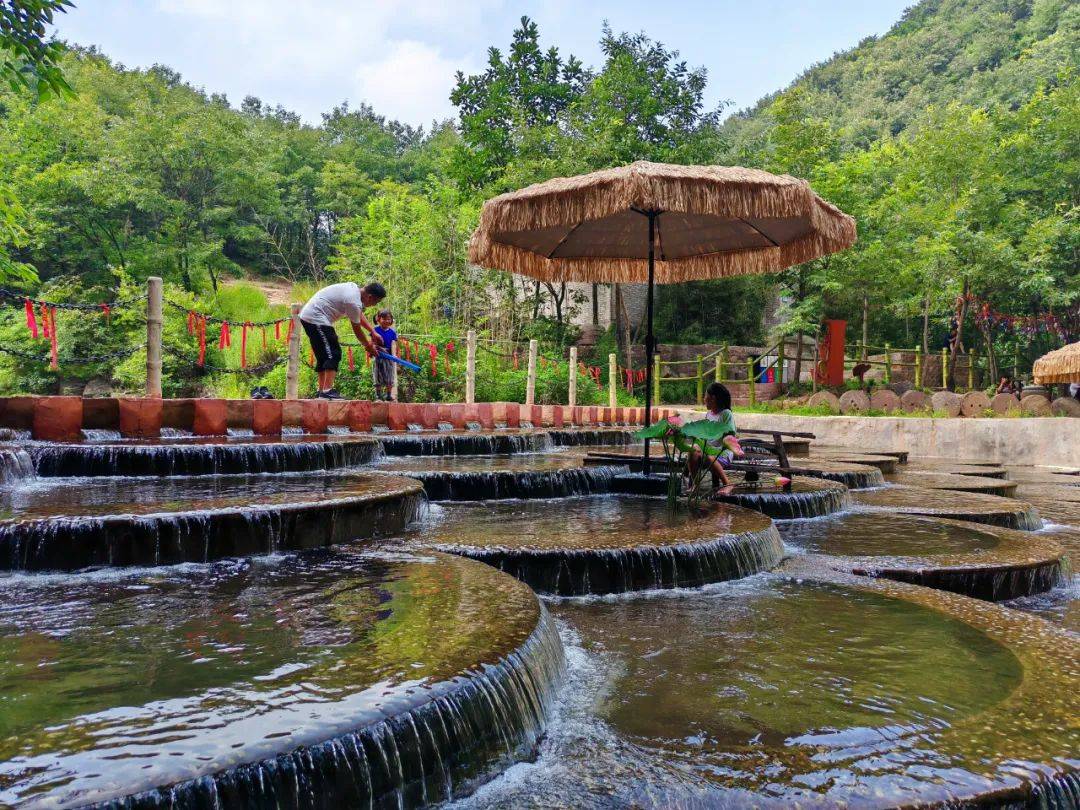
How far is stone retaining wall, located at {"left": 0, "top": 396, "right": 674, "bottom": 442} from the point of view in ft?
19.7

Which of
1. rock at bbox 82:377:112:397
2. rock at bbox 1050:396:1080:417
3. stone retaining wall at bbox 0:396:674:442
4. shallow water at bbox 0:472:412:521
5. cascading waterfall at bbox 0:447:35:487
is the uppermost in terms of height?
rock at bbox 82:377:112:397

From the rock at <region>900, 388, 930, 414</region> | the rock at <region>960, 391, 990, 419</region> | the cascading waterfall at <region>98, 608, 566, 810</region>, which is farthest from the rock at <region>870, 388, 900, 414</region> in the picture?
the cascading waterfall at <region>98, 608, 566, 810</region>

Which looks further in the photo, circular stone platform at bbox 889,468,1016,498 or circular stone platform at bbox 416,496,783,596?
circular stone platform at bbox 889,468,1016,498

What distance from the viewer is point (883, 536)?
4.98 m

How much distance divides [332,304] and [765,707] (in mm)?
6574

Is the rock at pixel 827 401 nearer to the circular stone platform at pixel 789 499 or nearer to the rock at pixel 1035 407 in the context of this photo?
the rock at pixel 1035 407

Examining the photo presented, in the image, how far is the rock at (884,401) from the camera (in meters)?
16.9

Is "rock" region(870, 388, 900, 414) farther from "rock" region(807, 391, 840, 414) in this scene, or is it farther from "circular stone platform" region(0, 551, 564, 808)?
"circular stone platform" region(0, 551, 564, 808)

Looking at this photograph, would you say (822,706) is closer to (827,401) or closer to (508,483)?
(508,483)

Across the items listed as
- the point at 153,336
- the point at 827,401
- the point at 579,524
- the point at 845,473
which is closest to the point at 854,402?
the point at 827,401

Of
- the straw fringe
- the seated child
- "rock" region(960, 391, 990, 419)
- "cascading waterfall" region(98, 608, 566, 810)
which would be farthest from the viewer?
"rock" region(960, 391, 990, 419)

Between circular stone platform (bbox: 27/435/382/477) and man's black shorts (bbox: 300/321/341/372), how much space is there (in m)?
2.16

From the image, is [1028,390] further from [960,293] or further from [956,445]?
[956,445]

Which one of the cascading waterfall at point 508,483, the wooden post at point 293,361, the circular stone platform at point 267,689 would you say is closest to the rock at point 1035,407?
the cascading waterfall at point 508,483
